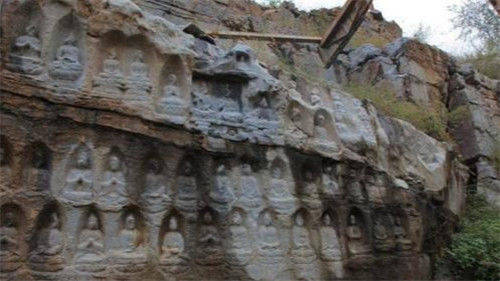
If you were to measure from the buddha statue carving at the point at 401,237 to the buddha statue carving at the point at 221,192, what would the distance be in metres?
2.35

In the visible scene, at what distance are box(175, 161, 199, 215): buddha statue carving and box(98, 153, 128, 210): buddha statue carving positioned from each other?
20.8 inches

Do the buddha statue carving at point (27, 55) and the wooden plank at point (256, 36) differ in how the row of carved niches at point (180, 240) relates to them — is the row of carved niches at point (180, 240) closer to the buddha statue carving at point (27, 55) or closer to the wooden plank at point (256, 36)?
A: the buddha statue carving at point (27, 55)

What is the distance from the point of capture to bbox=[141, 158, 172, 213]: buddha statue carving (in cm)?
466

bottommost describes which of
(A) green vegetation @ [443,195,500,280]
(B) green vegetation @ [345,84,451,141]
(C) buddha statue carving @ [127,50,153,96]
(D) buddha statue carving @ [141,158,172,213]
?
(A) green vegetation @ [443,195,500,280]

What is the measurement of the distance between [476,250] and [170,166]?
459 centimetres

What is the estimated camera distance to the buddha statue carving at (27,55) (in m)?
4.33

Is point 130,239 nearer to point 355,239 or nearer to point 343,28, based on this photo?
point 355,239

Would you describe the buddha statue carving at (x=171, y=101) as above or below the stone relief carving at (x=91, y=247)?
above

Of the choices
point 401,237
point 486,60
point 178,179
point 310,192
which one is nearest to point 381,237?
point 401,237

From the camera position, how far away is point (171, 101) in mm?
4977

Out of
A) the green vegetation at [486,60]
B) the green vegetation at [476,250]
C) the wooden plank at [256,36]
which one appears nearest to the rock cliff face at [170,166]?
the green vegetation at [476,250]

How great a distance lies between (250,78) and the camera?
550 centimetres

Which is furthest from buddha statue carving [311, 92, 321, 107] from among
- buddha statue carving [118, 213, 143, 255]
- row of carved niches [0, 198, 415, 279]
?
buddha statue carving [118, 213, 143, 255]

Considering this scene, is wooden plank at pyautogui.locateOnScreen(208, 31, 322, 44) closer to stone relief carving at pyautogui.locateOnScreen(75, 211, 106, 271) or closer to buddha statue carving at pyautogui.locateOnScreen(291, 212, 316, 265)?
buddha statue carving at pyautogui.locateOnScreen(291, 212, 316, 265)
